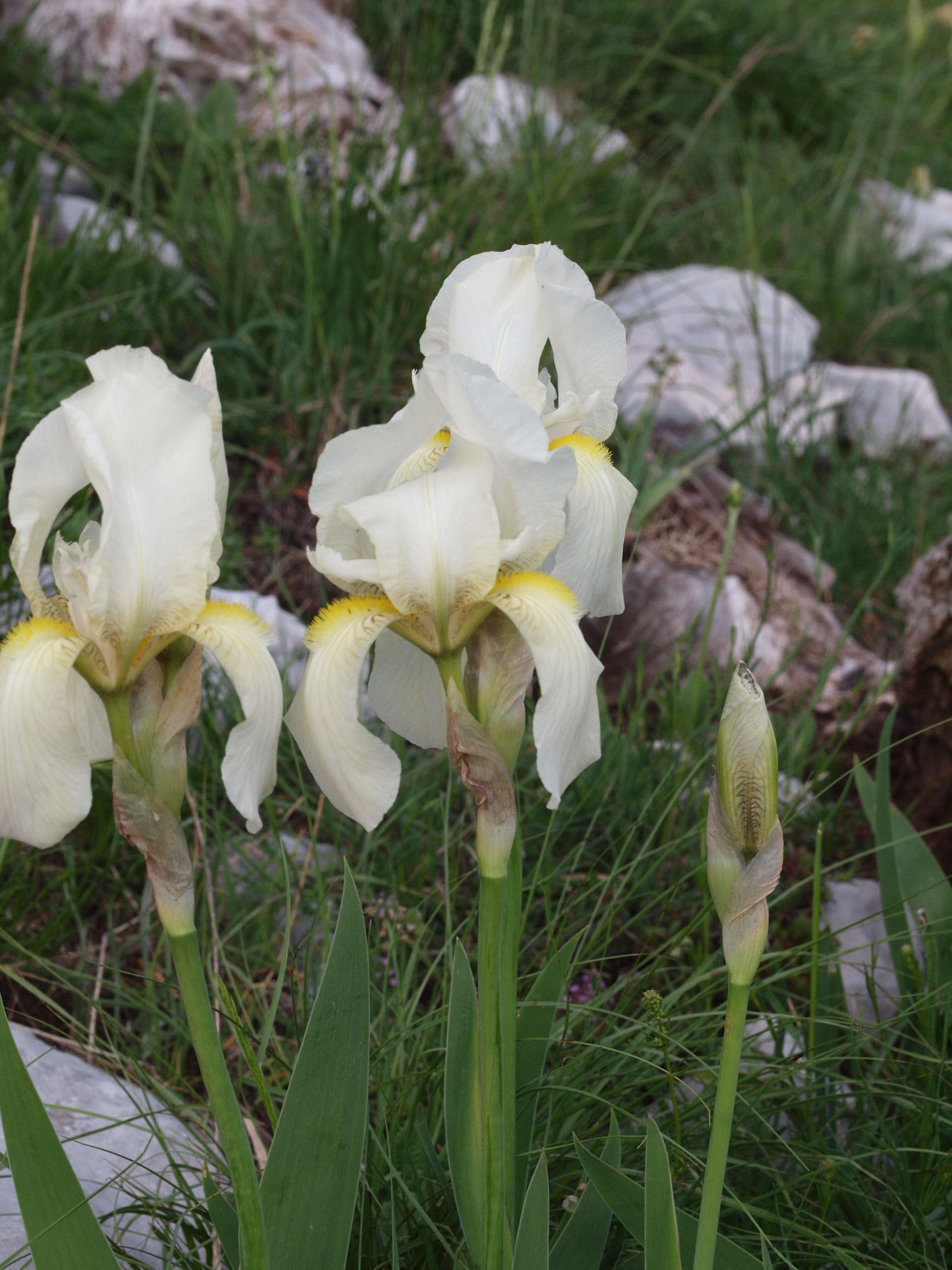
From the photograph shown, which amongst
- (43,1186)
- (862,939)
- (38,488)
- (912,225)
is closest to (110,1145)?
(43,1186)

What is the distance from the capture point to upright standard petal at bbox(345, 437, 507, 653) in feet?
2.61

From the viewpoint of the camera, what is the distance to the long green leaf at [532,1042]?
1086 mm

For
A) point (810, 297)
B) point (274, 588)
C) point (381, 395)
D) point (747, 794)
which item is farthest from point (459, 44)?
point (747, 794)

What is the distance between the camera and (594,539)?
884mm

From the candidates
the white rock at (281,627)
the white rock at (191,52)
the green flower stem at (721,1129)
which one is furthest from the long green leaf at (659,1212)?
the white rock at (191,52)

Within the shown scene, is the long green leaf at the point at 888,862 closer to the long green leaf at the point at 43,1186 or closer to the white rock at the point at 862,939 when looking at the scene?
the white rock at the point at 862,939

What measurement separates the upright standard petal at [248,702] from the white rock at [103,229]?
2.20 meters

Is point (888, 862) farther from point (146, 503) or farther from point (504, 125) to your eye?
point (504, 125)

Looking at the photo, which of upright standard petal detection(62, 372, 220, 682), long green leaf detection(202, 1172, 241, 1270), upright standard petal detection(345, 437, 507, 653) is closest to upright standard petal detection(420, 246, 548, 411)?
upright standard petal detection(345, 437, 507, 653)

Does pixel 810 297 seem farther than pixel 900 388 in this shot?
Yes

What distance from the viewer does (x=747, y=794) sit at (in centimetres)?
81

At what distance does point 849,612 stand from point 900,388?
105 cm

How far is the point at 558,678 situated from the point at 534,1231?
421 mm

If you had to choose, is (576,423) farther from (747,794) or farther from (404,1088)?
(404,1088)
